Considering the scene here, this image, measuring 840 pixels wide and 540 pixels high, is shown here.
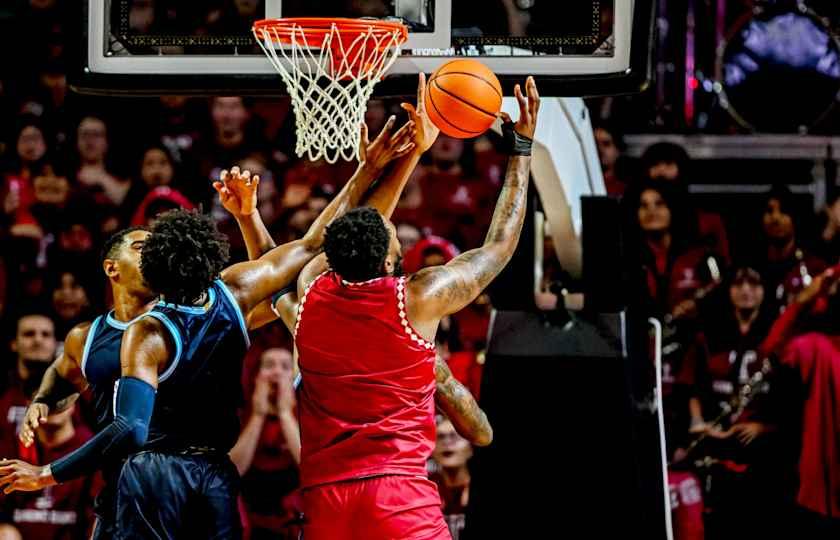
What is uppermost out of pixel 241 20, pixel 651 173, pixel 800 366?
pixel 241 20

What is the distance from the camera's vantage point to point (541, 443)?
5641 millimetres

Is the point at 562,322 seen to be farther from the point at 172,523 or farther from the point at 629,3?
the point at 172,523

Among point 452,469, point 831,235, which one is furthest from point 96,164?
point 831,235

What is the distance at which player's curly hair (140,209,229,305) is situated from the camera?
12.8ft

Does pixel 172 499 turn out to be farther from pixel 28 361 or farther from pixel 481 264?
pixel 28 361

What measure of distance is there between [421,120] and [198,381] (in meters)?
1.23

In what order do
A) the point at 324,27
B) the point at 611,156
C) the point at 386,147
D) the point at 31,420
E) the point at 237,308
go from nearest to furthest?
1. the point at 237,308
2. the point at 31,420
3. the point at 386,147
4. the point at 324,27
5. the point at 611,156

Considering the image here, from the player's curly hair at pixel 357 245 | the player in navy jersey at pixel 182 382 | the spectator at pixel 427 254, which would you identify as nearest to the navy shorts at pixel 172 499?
the player in navy jersey at pixel 182 382

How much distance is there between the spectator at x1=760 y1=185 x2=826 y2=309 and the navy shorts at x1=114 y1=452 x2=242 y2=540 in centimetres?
440

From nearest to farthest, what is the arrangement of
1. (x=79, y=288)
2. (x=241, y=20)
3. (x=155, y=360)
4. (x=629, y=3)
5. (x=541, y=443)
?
(x=155, y=360) < (x=629, y=3) < (x=241, y=20) < (x=541, y=443) < (x=79, y=288)

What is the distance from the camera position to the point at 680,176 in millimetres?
7816

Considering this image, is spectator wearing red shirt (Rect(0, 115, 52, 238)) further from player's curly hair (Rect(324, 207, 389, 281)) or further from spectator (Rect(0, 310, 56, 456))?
player's curly hair (Rect(324, 207, 389, 281))

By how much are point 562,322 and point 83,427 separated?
2833 millimetres

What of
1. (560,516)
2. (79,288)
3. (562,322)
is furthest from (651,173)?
(79,288)
